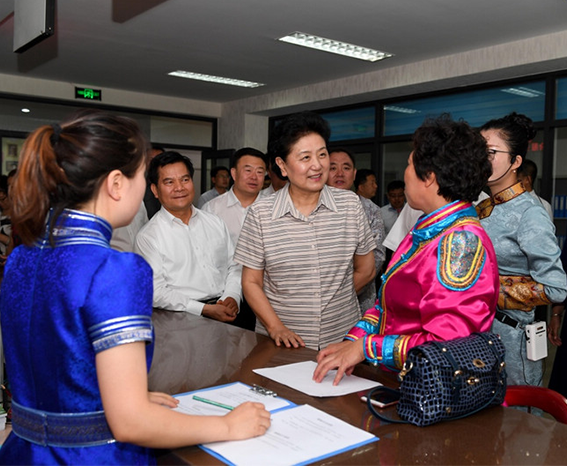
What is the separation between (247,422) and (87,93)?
26.2 feet

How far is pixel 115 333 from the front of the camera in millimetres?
904

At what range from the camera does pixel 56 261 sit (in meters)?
0.97

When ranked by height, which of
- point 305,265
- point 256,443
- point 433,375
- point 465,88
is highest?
point 465,88

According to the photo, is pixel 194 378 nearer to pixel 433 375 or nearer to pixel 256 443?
pixel 256 443

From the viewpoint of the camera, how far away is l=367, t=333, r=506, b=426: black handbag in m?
1.16

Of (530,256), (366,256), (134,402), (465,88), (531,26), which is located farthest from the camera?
(465,88)

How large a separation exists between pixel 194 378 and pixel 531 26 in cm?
507

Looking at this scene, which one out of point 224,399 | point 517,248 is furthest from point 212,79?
point 224,399

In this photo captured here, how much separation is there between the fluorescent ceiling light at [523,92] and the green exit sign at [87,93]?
568 centimetres

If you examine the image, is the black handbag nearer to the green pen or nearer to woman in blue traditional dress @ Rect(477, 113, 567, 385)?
the green pen

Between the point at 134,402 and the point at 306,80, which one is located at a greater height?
the point at 306,80

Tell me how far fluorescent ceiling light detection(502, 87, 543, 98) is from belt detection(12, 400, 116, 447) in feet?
20.6

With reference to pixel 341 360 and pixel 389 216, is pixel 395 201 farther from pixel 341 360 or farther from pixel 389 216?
pixel 341 360

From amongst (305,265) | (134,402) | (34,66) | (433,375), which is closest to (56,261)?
(134,402)
